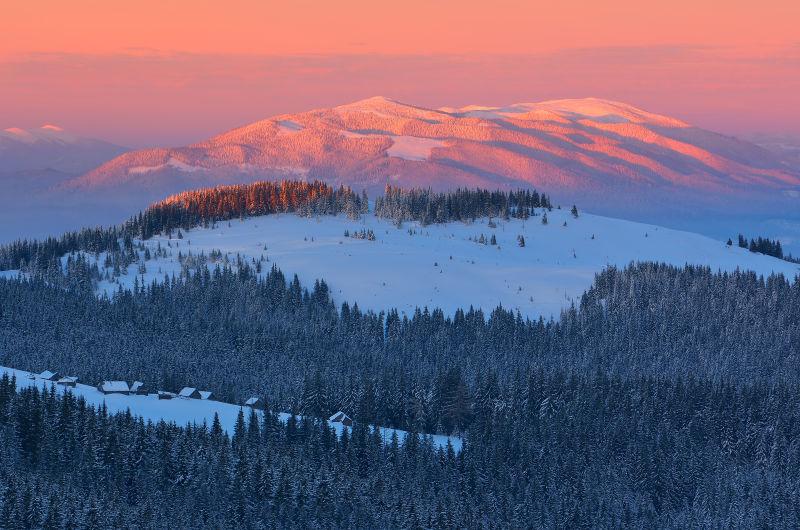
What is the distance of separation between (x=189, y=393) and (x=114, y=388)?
30.6 feet

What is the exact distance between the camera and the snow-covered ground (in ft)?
476

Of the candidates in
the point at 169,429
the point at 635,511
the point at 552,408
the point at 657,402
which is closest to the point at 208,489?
the point at 169,429

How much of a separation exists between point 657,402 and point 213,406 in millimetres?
55614

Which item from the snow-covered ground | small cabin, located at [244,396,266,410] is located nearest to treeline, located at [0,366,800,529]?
the snow-covered ground

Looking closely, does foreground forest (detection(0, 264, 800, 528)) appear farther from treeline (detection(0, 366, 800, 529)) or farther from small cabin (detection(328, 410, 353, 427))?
small cabin (detection(328, 410, 353, 427))

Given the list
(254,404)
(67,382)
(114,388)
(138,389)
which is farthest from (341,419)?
(67,382)

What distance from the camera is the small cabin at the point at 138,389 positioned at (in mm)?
155375

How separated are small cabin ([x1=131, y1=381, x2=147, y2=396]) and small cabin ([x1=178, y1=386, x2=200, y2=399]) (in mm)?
4261

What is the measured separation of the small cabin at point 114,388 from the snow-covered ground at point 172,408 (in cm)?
72

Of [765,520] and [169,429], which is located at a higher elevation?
[169,429]

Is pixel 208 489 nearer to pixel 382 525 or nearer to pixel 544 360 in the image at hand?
pixel 382 525

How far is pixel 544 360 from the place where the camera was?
198 m

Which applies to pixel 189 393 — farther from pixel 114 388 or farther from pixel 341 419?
pixel 341 419

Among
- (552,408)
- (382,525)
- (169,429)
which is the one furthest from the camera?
(552,408)
